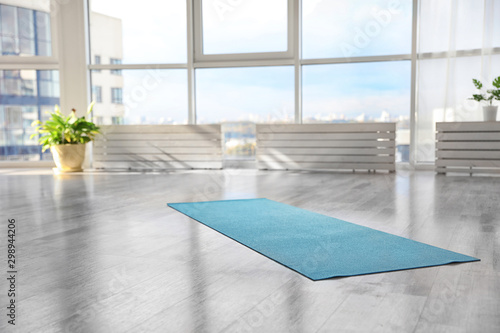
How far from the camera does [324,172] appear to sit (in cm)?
552

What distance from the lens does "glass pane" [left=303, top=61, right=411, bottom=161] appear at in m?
5.63

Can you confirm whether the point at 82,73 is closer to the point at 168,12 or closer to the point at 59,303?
the point at 168,12

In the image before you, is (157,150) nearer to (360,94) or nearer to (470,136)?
(360,94)

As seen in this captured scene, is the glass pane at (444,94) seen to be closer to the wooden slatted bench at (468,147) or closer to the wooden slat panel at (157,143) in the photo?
the wooden slatted bench at (468,147)

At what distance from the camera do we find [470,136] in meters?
5.04

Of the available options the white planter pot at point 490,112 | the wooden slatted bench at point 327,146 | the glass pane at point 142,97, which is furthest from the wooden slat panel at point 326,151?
the glass pane at point 142,97

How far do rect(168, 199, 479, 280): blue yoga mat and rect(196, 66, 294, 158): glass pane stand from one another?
315 cm

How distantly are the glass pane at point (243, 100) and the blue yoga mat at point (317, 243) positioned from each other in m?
3.15

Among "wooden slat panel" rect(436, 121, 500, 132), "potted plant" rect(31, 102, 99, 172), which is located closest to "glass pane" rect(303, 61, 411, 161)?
"wooden slat panel" rect(436, 121, 500, 132)

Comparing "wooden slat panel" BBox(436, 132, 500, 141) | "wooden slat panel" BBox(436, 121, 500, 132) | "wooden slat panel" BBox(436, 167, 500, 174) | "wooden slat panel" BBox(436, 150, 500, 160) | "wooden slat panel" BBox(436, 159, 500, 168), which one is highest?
"wooden slat panel" BBox(436, 121, 500, 132)

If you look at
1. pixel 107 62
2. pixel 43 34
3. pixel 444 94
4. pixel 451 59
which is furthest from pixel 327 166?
pixel 43 34

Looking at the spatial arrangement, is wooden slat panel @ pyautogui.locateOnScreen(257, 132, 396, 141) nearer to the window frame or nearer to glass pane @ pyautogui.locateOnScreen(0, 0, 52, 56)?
the window frame

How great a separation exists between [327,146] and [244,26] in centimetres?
182

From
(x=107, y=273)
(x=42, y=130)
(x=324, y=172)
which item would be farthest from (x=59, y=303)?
(x=42, y=130)
